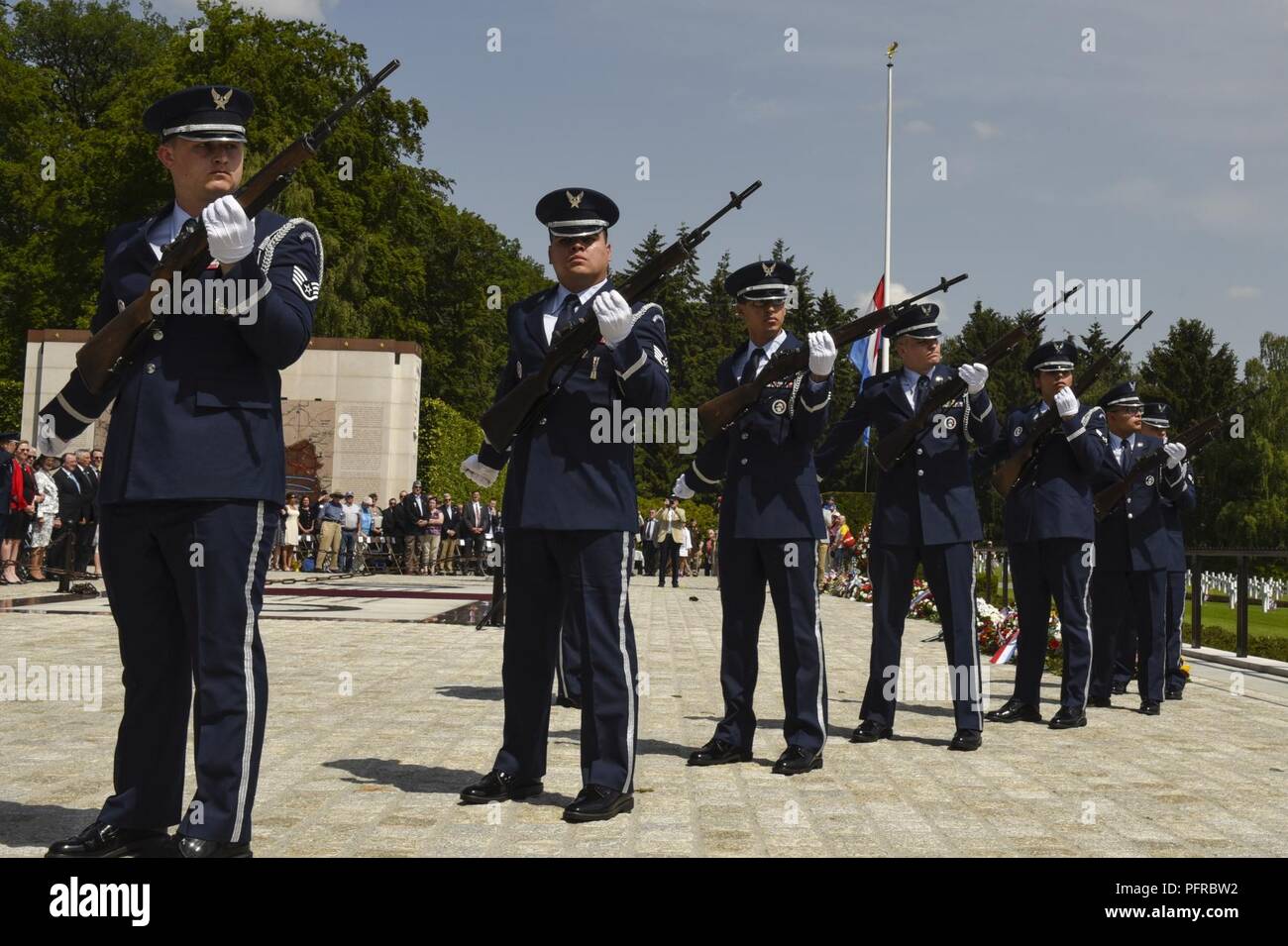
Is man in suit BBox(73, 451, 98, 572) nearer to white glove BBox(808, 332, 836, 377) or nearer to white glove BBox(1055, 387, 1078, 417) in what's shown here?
white glove BBox(1055, 387, 1078, 417)

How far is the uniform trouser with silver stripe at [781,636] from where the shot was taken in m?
7.36

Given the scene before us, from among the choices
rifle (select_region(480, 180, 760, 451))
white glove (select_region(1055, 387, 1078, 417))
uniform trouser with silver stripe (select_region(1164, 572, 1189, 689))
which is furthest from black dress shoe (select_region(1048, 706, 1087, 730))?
rifle (select_region(480, 180, 760, 451))

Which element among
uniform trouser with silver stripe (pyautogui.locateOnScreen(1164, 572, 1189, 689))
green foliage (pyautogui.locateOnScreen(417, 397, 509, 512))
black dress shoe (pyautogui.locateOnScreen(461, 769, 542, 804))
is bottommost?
black dress shoe (pyautogui.locateOnScreen(461, 769, 542, 804))

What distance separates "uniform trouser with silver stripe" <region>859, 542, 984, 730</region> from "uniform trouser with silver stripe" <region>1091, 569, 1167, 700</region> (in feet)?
8.39

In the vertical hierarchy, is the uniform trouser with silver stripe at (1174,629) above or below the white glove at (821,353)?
below

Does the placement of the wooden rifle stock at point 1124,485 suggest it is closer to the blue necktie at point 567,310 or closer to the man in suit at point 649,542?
the blue necktie at point 567,310

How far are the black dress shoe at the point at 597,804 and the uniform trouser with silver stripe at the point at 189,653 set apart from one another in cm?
142

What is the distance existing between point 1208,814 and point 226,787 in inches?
162

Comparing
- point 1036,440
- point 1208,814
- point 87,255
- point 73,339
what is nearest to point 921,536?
point 1036,440

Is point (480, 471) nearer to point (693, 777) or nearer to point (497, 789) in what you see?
point (497, 789)

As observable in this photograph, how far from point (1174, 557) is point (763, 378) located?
5.35m

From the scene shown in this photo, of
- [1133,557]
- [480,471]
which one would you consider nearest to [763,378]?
[480,471]

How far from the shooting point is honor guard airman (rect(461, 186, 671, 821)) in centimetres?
603

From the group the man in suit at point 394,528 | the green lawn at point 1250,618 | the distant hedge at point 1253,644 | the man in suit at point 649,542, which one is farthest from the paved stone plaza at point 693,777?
the man in suit at point 649,542
